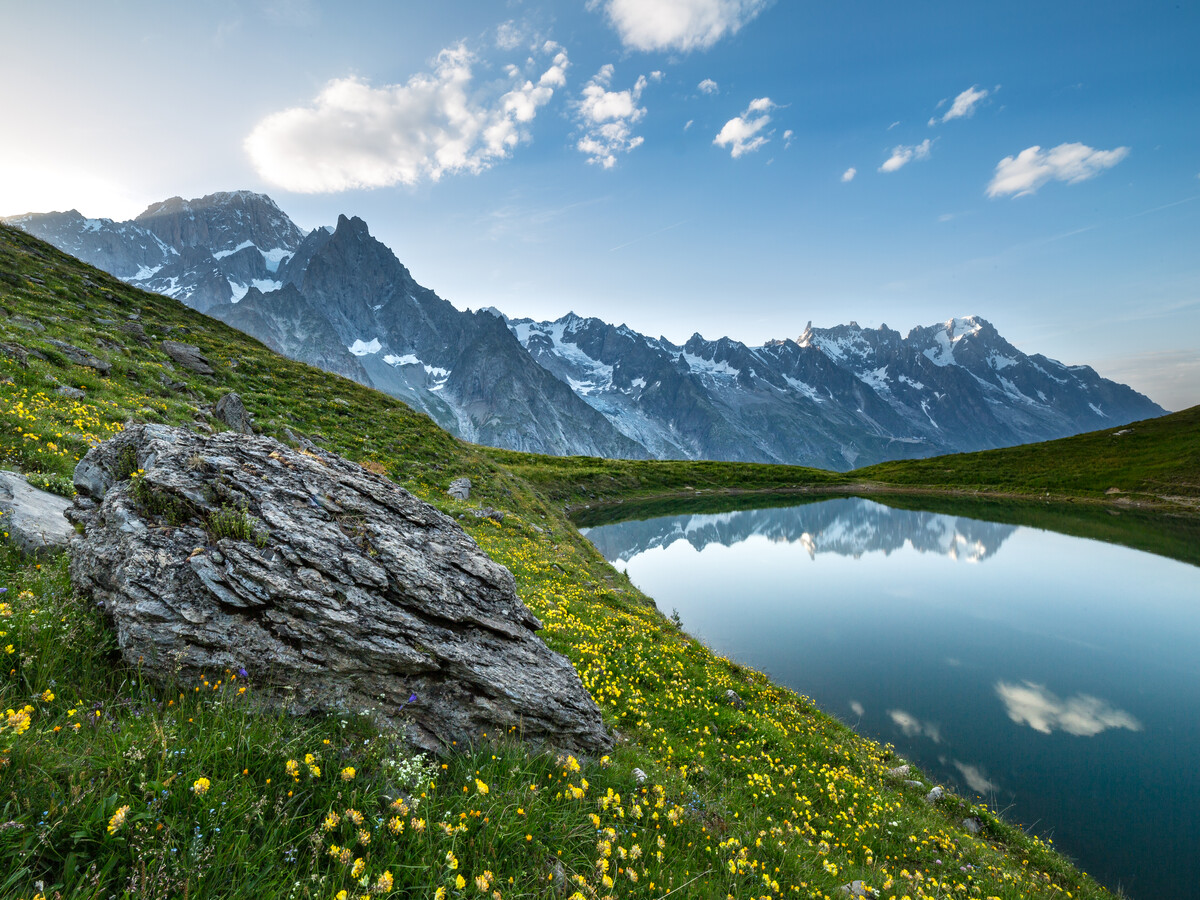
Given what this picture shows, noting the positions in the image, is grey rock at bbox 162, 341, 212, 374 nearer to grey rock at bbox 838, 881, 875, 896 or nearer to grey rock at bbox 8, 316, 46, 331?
grey rock at bbox 8, 316, 46, 331

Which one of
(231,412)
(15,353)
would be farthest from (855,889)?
(231,412)

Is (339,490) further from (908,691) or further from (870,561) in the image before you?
(870,561)

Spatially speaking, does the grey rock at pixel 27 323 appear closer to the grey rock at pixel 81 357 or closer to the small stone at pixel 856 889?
the grey rock at pixel 81 357

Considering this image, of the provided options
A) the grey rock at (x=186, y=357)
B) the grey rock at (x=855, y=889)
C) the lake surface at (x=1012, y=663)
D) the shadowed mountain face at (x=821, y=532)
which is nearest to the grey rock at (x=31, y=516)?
the grey rock at (x=855, y=889)

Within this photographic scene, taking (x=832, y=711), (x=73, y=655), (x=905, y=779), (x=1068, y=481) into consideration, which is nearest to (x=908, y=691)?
(x=832, y=711)

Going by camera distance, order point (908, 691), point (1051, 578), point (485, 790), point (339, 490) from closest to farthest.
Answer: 1. point (485, 790)
2. point (339, 490)
3. point (908, 691)
4. point (1051, 578)

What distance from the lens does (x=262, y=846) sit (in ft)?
11.0

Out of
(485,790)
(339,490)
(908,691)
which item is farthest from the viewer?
(908,691)

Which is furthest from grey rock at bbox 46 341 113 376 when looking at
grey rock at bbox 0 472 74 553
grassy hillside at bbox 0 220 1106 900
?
grey rock at bbox 0 472 74 553

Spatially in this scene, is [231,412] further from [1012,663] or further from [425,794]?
[1012,663]

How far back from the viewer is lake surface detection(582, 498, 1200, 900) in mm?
12828

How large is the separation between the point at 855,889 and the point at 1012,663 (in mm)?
20740

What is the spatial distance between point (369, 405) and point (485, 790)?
44560 millimetres

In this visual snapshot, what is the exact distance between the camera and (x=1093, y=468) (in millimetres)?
104438
